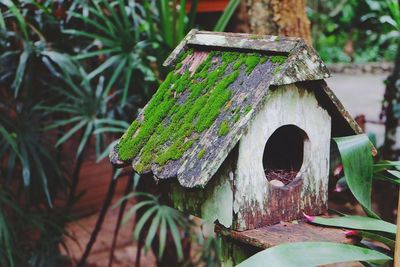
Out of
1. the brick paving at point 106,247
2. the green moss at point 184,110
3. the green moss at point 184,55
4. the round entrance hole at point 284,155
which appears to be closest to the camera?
the green moss at point 184,110

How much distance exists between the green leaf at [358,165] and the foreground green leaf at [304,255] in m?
0.22

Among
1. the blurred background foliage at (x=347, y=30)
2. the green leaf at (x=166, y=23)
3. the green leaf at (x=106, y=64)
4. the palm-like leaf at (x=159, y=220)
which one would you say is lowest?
the palm-like leaf at (x=159, y=220)

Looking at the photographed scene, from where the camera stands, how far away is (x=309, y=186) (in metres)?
1.54

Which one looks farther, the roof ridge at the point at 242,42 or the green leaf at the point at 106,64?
the green leaf at the point at 106,64

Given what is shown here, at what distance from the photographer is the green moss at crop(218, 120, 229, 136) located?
53.0 inches

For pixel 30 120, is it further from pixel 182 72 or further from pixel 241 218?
pixel 241 218

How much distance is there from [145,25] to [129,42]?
1.28 feet

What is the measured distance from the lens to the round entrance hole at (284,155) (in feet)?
5.38

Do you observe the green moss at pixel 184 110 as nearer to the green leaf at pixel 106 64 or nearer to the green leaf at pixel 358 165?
the green leaf at pixel 358 165

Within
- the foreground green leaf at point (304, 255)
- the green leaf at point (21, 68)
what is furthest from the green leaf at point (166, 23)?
the foreground green leaf at point (304, 255)

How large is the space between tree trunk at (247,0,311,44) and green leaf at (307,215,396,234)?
1505 mm

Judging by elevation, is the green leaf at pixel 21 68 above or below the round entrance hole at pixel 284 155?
above

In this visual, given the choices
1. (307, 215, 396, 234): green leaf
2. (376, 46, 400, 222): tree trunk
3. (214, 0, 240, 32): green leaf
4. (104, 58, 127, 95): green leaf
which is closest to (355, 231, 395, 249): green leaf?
(307, 215, 396, 234): green leaf

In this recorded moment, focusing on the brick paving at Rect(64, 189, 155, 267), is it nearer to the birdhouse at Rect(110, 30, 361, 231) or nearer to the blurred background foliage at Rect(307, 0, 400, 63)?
the blurred background foliage at Rect(307, 0, 400, 63)
